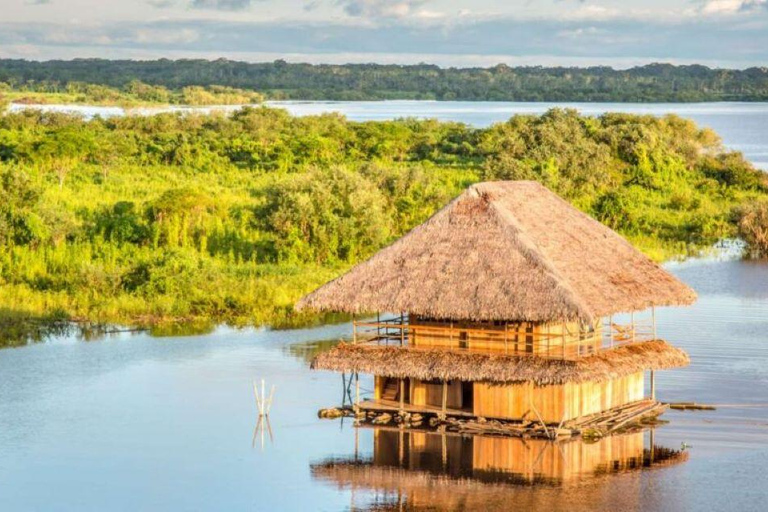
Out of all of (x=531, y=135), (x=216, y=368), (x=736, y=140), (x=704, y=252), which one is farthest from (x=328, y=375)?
(x=736, y=140)

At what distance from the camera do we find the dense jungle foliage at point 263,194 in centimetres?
3881

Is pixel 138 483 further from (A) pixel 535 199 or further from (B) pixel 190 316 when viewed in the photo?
(B) pixel 190 316

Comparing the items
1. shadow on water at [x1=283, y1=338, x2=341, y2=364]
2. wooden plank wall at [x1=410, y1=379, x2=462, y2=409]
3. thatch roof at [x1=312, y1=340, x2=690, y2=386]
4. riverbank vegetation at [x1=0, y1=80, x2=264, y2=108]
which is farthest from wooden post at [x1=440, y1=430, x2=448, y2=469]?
riverbank vegetation at [x1=0, y1=80, x2=264, y2=108]

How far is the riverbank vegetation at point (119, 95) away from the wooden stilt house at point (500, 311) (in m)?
98.9

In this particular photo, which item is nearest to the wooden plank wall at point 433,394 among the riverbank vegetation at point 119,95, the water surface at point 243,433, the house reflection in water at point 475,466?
the house reflection in water at point 475,466

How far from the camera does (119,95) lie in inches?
5453

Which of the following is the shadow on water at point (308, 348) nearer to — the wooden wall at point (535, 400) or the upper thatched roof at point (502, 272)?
the upper thatched roof at point (502, 272)

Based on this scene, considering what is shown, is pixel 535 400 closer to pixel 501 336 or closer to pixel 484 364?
pixel 484 364

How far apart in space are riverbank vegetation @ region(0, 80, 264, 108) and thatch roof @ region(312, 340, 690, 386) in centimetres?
9970

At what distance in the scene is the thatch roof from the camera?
2392 cm

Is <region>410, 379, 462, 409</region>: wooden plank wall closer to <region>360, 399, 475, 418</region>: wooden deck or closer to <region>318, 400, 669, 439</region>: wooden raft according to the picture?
<region>360, 399, 475, 418</region>: wooden deck

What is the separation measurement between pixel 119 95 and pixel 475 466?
393 ft

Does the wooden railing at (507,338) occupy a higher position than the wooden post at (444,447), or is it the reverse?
the wooden railing at (507,338)

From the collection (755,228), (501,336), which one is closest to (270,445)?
(501,336)
